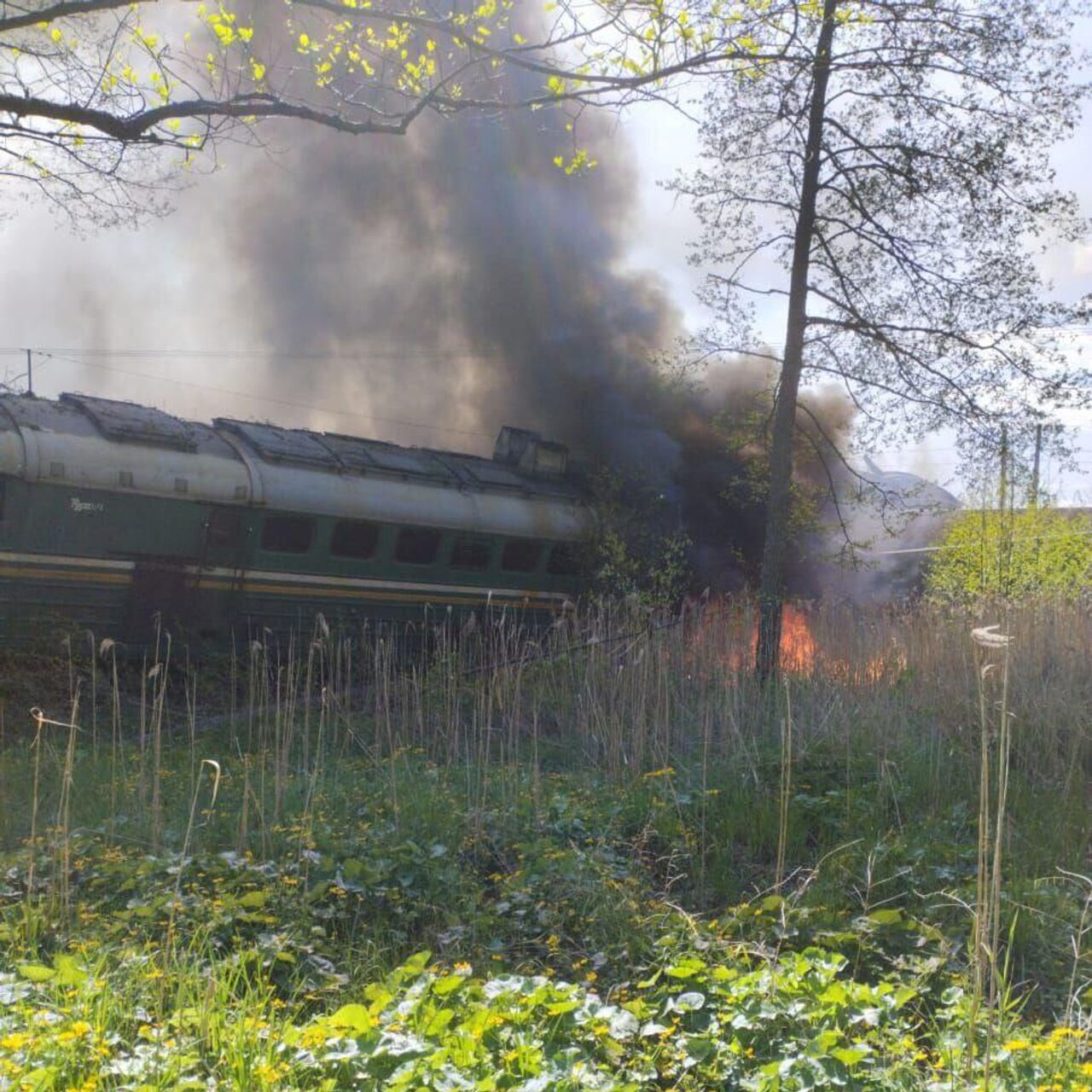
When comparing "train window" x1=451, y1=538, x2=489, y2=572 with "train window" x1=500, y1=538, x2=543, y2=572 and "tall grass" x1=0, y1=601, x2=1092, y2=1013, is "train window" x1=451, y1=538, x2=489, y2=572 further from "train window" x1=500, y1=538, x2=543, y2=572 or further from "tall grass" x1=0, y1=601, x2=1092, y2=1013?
"tall grass" x1=0, y1=601, x2=1092, y2=1013

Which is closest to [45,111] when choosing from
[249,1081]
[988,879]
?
[249,1081]

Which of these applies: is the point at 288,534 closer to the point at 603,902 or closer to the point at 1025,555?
the point at 603,902

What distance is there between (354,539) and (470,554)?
6.11 feet

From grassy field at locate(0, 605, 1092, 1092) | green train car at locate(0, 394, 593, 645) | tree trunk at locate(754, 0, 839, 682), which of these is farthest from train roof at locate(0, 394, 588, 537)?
tree trunk at locate(754, 0, 839, 682)

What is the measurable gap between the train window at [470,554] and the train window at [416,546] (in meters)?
0.31

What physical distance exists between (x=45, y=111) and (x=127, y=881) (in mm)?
5924

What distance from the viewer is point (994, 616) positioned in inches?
414

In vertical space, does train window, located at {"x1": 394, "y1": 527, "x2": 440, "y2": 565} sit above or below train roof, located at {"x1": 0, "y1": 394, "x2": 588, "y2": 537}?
below

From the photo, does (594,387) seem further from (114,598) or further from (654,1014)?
(654,1014)

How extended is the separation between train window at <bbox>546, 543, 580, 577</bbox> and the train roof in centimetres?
24

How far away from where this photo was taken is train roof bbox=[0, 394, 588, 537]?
1191 cm

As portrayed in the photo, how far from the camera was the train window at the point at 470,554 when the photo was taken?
50.3 ft

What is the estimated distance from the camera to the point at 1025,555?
15.6 m

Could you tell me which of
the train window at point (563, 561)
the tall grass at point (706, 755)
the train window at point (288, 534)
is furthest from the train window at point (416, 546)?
the tall grass at point (706, 755)
